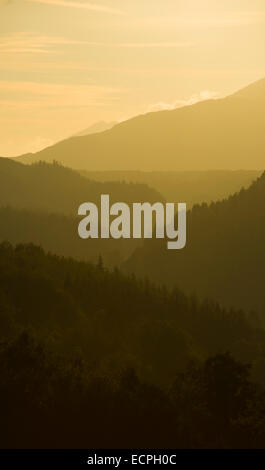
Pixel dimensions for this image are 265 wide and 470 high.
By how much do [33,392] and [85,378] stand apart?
1300 centimetres

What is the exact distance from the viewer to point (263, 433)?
11431 cm

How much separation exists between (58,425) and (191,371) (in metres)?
24.8
